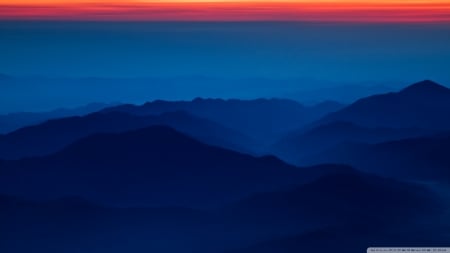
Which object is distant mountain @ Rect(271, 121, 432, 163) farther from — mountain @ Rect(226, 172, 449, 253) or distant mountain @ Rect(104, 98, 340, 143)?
mountain @ Rect(226, 172, 449, 253)

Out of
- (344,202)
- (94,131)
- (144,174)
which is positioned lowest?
(344,202)

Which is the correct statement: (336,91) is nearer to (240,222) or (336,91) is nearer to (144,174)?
(240,222)

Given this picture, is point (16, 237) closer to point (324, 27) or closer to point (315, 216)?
point (315, 216)

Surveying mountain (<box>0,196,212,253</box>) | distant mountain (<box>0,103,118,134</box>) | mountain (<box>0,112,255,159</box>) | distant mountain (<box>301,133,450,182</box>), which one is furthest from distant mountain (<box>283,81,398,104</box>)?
distant mountain (<box>0,103,118,134</box>)

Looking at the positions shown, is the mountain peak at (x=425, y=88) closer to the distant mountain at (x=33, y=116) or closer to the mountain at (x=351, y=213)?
the mountain at (x=351, y=213)

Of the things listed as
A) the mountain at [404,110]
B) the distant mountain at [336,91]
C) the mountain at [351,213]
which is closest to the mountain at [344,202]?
the mountain at [351,213]

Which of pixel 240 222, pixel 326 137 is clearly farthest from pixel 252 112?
pixel 240 222
